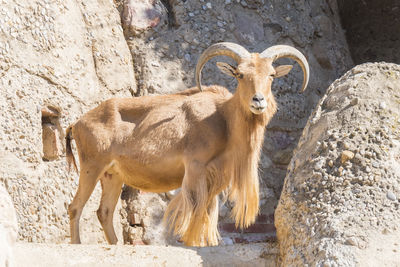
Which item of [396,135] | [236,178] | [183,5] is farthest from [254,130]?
[183,5]

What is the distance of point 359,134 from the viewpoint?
18.1 feet

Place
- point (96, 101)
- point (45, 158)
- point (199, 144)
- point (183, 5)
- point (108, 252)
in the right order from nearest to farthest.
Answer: point (108, 252) → point (199, 144) → point (45, 158) → point (96, 101) → point (183, 5)

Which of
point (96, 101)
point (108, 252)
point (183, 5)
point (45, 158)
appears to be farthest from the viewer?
point (183, 5)

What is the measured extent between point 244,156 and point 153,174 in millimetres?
979

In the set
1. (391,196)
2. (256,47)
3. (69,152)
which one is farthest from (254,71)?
(256,47)

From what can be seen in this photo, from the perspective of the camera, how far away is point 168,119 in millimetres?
7617

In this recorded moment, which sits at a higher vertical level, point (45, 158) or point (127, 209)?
point (45, 158)

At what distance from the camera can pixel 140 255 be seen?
17.7 feet

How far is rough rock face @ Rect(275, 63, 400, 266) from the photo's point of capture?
4.96 meters

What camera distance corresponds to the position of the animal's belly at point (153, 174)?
7504 mm

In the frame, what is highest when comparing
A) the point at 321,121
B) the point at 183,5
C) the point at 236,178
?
the point at 183,5

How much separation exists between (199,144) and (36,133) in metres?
1.74

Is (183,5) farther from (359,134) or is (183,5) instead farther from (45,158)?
(359,134)

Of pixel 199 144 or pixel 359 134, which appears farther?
pixel 199 144
